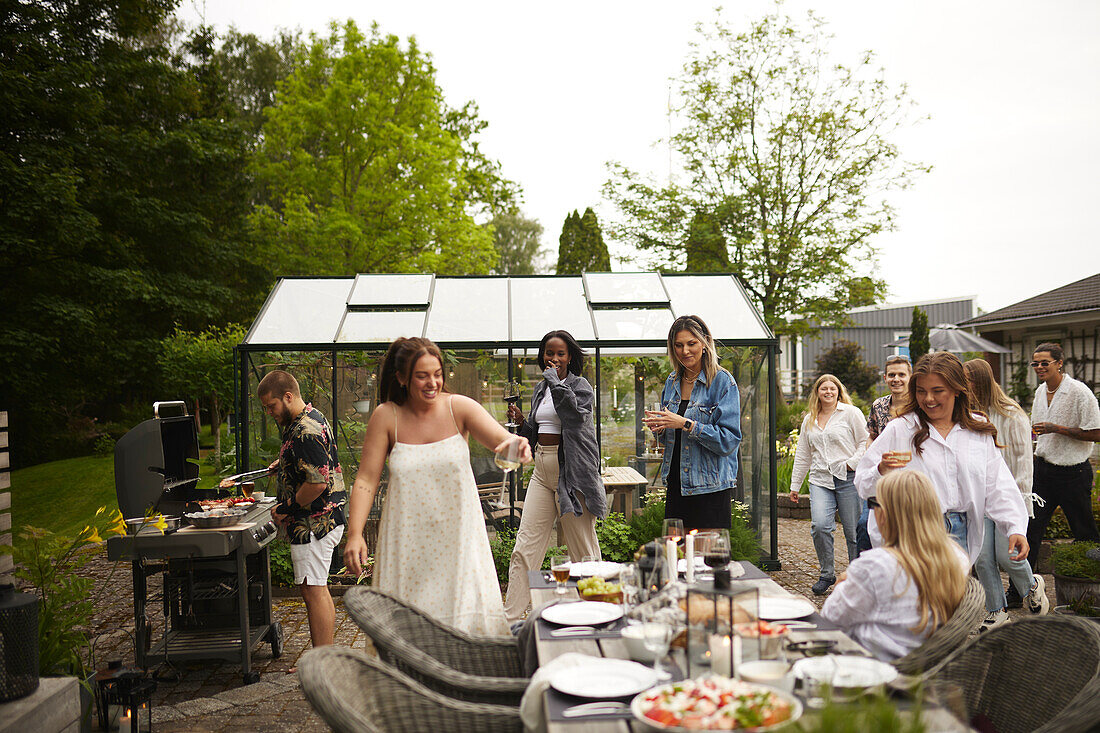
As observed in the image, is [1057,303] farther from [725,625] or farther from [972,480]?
[725,625]

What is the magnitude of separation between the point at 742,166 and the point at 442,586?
17242 millimetres

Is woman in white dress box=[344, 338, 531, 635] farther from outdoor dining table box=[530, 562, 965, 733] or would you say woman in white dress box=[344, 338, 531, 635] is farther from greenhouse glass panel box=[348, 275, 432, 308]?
greenhouse glass panel box=[348, 275, 432, 308]

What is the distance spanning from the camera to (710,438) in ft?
14.5

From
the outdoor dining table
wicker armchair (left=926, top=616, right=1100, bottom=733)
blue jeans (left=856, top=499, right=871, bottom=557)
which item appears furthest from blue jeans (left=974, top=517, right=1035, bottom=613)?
wicker armchair (left=926, top=616, right=1100, bottom=733)

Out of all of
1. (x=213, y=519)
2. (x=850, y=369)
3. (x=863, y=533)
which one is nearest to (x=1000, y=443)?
(x=863, y=533)

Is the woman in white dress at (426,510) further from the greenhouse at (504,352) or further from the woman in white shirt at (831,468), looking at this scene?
the woman in white shirt at (831,468)

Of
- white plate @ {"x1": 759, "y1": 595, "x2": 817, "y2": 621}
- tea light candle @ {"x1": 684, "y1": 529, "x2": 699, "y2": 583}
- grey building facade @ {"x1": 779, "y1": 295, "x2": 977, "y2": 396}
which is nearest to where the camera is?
white plate @ {"x1": 759, "y1": 595, "x2": 817, "y2": 621}

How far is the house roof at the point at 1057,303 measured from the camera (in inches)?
575

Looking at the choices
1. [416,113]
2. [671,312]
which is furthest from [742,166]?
[671,312]

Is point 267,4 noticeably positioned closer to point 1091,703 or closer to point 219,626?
point 219,626

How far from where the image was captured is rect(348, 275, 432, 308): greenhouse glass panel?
748 centimetres

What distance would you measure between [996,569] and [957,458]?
169cm

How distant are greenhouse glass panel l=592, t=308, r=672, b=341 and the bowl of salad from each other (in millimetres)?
5042

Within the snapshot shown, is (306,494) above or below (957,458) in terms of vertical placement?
below
